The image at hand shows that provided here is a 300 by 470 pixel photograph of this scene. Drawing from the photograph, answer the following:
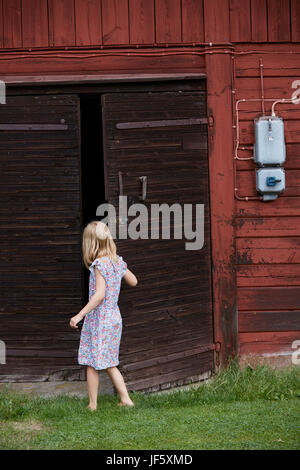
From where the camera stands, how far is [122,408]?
5391mm

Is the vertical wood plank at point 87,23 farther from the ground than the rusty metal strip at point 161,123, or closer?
farther from the ground

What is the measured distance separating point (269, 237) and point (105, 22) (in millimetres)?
2385

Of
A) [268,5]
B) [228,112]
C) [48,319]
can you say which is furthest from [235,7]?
[48,319]

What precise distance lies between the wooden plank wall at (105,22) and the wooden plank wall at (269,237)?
0.48 metres

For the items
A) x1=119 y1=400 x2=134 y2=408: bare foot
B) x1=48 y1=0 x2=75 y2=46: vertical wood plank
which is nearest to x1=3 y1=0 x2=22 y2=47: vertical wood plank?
x1=48 y1=0 x2=75 y2=46: vertical wood plank

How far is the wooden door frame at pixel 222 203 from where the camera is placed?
6.44 metres

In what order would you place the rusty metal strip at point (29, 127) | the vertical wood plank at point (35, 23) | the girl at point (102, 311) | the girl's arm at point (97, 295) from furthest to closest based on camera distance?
the vertical wood plank at point (35, 23)
the rusty metal strip at point (29, 127)
the girl at point (102, 311)
the girl's arm at point (97, 295)

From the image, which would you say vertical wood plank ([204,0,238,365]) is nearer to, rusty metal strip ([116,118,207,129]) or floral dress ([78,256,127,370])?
rusty metal strip ([116,118,207,129])

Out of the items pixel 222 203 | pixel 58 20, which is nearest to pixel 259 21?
pixel 222 203

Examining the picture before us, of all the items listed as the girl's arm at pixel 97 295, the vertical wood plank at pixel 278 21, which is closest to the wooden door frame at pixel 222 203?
the vertical wood plank at pixel 278 21

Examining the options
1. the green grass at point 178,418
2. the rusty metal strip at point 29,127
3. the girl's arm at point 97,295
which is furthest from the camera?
the rusty metal strip at point 29,127

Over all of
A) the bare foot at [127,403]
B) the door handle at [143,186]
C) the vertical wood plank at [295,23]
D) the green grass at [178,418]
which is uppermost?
the vertical wood plank at [295,23]

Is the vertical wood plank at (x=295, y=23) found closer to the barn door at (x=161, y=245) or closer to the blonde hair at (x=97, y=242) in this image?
the barn door at (x=161, y=245)
